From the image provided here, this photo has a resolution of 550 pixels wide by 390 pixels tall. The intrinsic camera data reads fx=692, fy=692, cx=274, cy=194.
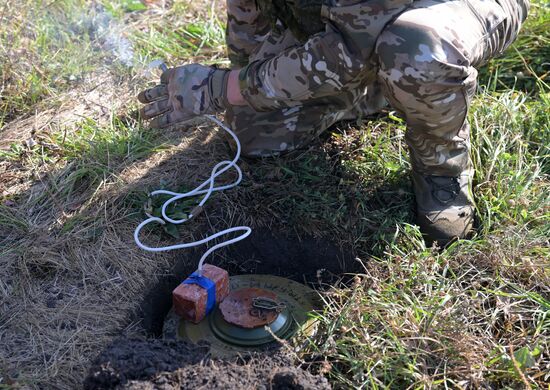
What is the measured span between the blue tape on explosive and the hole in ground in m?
0.22

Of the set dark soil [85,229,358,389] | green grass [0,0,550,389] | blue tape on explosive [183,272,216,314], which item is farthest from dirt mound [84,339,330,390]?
blue tape on explosive [183,272,216,314]

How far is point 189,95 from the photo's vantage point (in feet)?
8.82

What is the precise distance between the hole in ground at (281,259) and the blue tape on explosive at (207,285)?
0.71 ft

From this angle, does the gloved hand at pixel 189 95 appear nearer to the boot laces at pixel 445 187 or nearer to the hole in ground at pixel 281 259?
the hole in ground at pixel 281 259

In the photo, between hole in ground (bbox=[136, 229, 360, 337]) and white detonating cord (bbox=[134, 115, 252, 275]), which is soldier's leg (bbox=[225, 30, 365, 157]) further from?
hole in ground (bbox=[136, 229, 360, 337])

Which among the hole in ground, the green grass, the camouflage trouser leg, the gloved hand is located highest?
the gloved hand

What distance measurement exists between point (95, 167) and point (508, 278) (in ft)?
5.72

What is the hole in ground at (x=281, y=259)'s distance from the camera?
107 inches

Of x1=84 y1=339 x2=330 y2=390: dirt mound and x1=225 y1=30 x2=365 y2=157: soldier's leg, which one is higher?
x1=225 y1=30 x2=365 y2=157: soldier's leg

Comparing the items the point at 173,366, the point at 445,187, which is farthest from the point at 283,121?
the point at 173,366

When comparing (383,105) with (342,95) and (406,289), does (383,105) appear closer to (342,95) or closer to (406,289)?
(342,95)

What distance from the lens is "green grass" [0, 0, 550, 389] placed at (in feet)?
7.33

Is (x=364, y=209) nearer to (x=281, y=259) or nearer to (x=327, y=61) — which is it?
(x=281, y=259)

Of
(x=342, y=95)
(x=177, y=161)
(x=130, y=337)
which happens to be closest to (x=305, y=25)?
(x=342, y=95)
